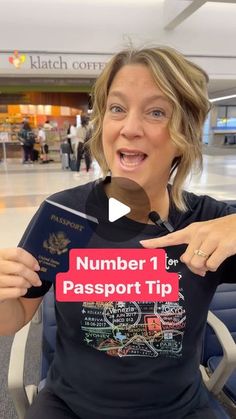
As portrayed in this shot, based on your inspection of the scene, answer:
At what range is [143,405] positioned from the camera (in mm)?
933

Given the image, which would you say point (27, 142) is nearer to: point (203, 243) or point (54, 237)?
point (54, 237)

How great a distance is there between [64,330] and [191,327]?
34 cm

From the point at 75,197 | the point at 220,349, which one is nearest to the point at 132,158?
the point at 75,197

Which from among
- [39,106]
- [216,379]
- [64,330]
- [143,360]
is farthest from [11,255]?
[39,106]

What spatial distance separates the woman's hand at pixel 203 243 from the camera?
71cm

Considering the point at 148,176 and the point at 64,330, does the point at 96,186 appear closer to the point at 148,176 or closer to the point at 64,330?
the point at 148,176

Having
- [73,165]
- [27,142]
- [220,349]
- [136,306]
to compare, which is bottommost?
[73,165]

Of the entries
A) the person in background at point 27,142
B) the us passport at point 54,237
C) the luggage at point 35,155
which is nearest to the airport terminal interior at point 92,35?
the person in background at point 27,142

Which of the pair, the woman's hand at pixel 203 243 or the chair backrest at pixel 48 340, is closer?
the woman's hand at pixel 203 243

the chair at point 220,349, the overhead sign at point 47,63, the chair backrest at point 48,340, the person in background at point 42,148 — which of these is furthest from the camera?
the person in background at point 42,148

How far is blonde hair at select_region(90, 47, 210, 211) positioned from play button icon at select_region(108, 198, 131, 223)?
0.79 feet

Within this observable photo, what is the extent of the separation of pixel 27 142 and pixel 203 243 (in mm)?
12615

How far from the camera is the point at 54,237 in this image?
78 centimetres

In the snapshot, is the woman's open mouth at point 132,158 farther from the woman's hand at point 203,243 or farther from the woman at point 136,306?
the woman's hand at point 203,243
